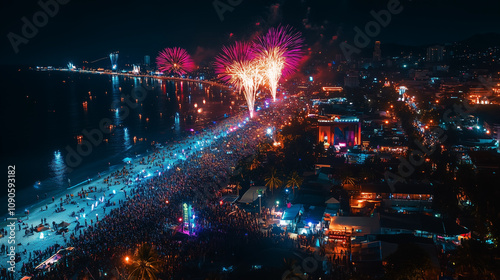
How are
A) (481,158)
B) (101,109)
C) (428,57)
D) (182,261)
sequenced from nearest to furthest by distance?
1. (182,261)
2. (481,158)
3. (101,109)
4. (428,57)

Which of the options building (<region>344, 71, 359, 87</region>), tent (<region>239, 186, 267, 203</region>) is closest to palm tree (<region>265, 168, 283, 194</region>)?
tent (<region>239, 186, 267, 203</region>)

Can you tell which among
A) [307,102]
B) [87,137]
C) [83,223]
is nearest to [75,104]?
[87,137]

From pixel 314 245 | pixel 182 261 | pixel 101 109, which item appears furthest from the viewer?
pixel 101 109

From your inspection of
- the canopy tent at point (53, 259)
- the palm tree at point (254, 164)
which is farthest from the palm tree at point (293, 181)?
the canopy tent at point (53, 259)

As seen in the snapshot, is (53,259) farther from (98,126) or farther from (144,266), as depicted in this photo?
(98,126)

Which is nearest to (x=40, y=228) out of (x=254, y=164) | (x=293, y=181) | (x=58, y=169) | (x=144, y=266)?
(x=144, y=266)

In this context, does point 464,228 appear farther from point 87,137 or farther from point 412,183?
point 87,137

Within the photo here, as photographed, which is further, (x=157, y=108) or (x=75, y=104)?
(x=75, y=104)

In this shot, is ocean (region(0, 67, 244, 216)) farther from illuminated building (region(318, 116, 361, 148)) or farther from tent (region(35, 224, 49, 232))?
illuminated building (region(318, 116, 361, 148))
